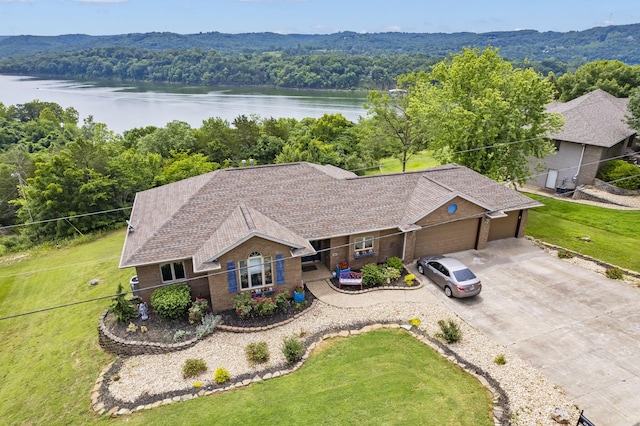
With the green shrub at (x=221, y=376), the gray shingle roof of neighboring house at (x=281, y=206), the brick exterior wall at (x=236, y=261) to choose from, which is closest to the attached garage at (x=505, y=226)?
the gray shingle roof of neighboring house at (x=281, y=206)

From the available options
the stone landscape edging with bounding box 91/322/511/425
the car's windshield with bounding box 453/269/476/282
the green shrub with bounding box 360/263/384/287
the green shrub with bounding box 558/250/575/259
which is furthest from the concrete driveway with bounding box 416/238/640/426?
the green shrub with bounding box 360/263/384/287

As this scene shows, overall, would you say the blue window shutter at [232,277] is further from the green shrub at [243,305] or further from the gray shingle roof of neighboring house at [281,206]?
the gray shingle roof of neighboring house at [281,206]

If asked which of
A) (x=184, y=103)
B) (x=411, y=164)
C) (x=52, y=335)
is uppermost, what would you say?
(x=184, y=103)

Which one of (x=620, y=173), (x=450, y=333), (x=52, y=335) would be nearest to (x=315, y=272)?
(x=450, y=333)

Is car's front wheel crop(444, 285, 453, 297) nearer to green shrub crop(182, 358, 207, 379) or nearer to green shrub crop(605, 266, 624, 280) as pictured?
green shrub crop(605, 266, 624, 280)

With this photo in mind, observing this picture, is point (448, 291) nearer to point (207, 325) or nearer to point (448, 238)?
point (448, 238)

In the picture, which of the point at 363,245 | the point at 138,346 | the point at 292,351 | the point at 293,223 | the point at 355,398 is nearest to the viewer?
the point at 355,398

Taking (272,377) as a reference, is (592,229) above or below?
above
